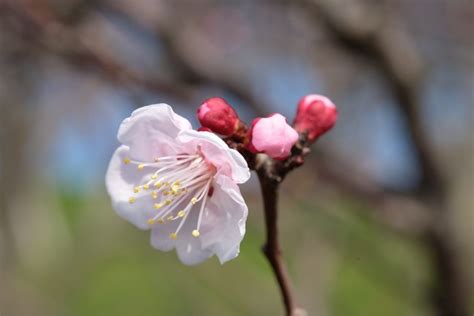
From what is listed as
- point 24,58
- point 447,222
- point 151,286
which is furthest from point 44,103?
point 151,286

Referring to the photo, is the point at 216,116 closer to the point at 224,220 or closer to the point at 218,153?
the point at 218,153

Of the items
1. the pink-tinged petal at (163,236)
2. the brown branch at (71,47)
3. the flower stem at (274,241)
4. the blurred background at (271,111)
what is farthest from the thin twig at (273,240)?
the brown branch at (71,47)

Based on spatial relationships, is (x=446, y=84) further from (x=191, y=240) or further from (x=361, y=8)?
(x=191, y=240)

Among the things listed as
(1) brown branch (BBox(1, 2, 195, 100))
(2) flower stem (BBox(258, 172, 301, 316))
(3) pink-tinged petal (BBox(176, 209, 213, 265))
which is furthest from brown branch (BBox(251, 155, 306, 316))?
(1) brown branch (BBox(1, 2, 195, 100))

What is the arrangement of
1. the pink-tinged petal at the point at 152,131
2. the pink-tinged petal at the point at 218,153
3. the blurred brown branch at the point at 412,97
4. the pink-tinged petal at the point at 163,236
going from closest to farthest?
1. the pink-tinged petal at the point at 218,153
2. the pink-tinged petal at the point at 152,131
3. the pink-tinged petal at the point at 163,236
4. the blurred brown branch at the point at 412,97

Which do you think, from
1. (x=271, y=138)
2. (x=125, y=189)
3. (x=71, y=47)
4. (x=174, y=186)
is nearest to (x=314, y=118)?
(x=271, y=138)

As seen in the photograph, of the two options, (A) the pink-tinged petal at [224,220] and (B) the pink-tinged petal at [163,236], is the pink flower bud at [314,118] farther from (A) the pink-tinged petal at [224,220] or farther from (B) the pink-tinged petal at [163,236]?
(B) the pink-tinged petal at [163,236]

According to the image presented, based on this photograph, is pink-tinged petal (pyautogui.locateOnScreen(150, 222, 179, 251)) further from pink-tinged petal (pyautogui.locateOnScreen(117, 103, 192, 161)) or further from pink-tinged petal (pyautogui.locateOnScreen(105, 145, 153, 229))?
pink-tinged petal (pyautogui.locateOnScreen(117, 103, 192, 161))
